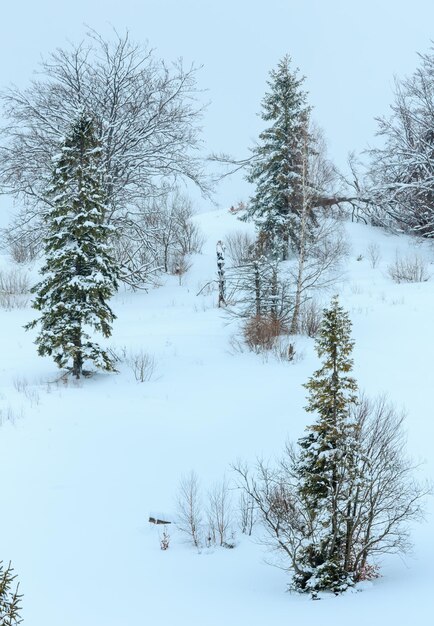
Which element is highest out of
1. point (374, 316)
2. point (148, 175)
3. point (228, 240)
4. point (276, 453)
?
point (148, 175)

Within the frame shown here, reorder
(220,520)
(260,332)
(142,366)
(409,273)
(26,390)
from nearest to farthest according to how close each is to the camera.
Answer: (220,520), (26,390), (142,366), (260,332), (409,273)

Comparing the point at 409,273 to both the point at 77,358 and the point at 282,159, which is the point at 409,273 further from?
the point at 77,358

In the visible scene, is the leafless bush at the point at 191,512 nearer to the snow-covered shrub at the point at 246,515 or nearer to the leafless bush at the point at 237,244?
the snow-covered shrub at the point at 246,515

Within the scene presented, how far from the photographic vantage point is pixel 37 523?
875 centimetres

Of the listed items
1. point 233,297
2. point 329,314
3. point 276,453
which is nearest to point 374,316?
point 233,297

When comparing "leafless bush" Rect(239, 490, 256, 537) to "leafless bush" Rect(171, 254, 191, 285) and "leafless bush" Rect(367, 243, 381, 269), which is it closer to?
"leafless bush" Rect(367, 243, 381, 269)

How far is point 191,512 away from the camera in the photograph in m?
8.64

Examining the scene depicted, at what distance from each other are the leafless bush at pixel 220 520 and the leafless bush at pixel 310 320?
884cm

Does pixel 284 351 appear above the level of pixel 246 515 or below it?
above

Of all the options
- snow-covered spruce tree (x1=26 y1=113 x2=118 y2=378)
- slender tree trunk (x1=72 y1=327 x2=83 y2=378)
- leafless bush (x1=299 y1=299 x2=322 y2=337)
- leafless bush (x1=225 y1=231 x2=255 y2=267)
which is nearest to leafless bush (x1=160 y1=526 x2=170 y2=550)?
snow-covered spruce tree (x1=26 y1=113 x2=118 y2=378)

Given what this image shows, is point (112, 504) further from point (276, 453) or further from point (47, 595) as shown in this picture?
point (276, 453)

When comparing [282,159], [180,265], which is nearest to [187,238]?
[180,265]

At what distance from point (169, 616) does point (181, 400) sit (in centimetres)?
Result: 711

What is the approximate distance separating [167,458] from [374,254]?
19172mm
